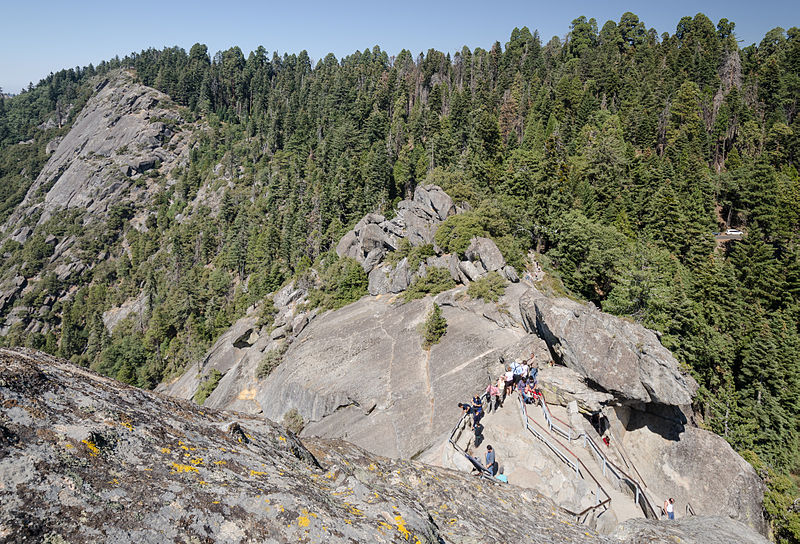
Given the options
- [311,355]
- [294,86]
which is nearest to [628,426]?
[311,355]

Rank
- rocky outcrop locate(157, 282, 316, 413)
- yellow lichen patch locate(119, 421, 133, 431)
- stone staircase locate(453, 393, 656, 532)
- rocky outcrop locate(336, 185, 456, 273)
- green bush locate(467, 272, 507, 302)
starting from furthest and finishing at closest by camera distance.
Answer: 1. rocky outcrop locate(336, 185, 456, 273)
2. rocky outcrop locate(157, 282, 316, 413)
3. green bush locate(467, 272, 507, 302)
4. stone staircase locate(453, 393, 656, 532)
5. yellow lichen patch locate(119, 421, 133, 431)

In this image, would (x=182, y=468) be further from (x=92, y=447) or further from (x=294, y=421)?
(x=294, y=421)

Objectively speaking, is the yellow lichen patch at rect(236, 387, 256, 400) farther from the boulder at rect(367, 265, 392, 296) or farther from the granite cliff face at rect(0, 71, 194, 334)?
the granite cliff face at rect(0, 71, 194, 334)

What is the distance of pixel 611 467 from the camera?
14.3 metres

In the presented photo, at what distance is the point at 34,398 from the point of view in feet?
14.4

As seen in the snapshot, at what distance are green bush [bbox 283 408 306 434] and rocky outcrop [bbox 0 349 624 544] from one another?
25.5 metres

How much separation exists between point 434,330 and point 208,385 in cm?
3082

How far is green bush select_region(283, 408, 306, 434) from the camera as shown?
100 feet

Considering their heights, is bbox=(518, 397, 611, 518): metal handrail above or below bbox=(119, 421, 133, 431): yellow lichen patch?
below

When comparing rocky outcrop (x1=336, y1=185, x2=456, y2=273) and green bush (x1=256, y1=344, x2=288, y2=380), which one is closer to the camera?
green bush (x1=256, y1=344, x2=288, y2=380)

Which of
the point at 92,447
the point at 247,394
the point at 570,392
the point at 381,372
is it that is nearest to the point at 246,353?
the point at 247,394

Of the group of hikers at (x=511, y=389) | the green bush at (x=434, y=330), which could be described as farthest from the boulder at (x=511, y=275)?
the group of hikers at (x=511, y=389)

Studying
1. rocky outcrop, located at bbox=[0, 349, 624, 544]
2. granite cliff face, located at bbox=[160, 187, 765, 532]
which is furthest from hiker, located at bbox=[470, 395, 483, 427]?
rocky outcrop, located at bbox=[0, 349, 624, 544]

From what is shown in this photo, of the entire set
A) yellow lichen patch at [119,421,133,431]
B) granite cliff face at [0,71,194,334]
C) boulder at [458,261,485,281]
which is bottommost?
boulder at [458,261,485,281]
